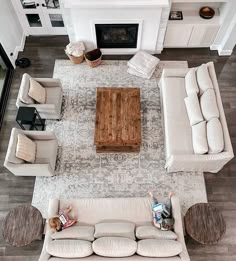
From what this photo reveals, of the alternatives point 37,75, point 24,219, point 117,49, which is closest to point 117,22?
point 117,49

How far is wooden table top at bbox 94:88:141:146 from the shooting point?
4.81 meters

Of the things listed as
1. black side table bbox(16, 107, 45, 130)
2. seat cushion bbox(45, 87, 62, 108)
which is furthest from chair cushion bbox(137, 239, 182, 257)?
seat cushion bbox(45, 87, 62, 108)

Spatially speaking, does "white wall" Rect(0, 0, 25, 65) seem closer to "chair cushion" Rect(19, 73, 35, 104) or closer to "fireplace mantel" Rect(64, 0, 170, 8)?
"chair cushion" Rect(19, 73, 35, 104)

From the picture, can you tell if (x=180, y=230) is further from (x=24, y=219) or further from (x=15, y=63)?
(x=15, y=63)

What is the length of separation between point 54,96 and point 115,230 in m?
2.89

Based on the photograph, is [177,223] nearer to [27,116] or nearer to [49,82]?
[27,116]

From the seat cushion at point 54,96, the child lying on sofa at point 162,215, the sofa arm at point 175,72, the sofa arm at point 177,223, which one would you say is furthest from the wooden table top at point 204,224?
the seat cushion at point 54,96

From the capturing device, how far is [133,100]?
17.0 ft

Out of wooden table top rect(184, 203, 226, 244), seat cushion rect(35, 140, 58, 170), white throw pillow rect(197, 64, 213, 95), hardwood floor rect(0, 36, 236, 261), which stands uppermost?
white throw pillow rect(197, 64, 213, 95)

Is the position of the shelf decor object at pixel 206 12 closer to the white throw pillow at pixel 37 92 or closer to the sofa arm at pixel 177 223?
the white throw pillow at pixel 37 92

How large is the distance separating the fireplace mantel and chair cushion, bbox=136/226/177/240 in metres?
3.99

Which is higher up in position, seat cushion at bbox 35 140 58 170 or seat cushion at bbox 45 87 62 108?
seat cushion at bbox 45 87 62 108

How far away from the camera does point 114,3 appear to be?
5.14 m

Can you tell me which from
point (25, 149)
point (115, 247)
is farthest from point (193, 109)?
point (25, 149)
